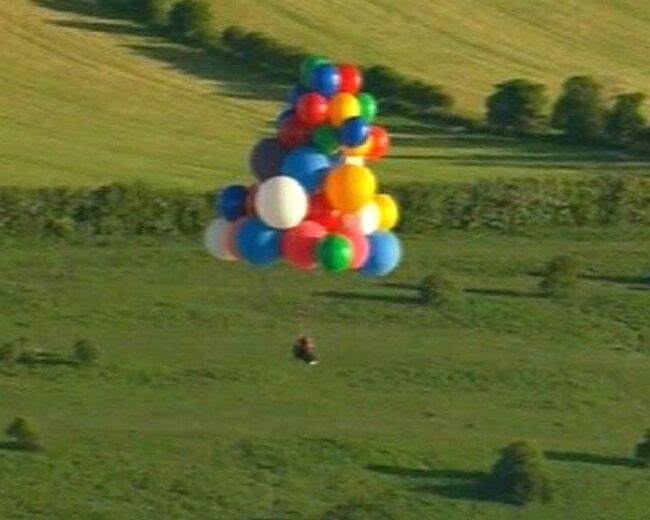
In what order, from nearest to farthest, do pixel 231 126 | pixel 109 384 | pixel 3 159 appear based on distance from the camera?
pixel 109 384 < pixel 3 159 < pixel 231 126

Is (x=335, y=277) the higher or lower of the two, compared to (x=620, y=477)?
higher

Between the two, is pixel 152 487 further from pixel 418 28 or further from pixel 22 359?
pixel 418 28

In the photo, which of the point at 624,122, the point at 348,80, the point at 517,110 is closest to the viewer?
the point at 348,80

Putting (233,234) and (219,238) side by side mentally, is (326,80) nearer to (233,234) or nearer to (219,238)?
(233,234)

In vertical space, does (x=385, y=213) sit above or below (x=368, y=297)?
below

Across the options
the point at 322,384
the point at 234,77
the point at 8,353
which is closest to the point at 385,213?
the point at 322,384

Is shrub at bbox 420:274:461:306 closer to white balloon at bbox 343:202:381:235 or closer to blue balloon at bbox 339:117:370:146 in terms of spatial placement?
white balloon at bbox 343:202:381:235

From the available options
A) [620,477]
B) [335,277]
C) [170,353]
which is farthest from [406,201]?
[620,477]
